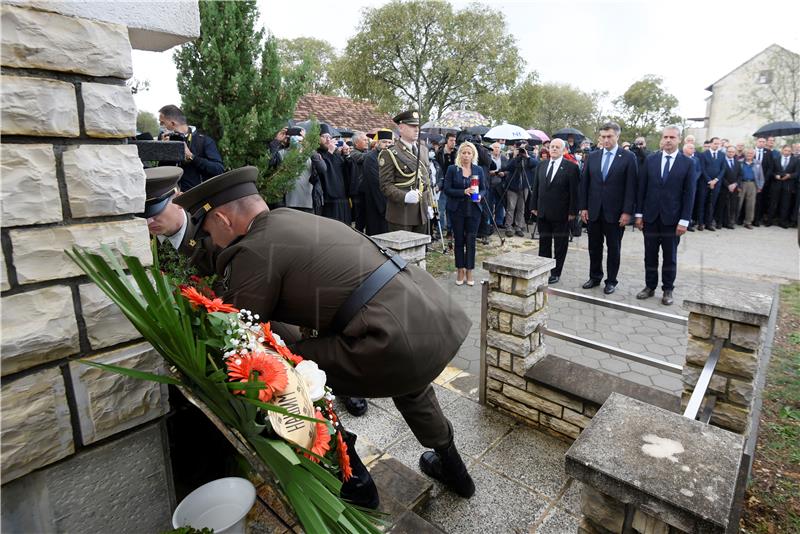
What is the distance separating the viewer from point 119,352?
1.44m

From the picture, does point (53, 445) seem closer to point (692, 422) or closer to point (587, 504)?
point (587, 504)

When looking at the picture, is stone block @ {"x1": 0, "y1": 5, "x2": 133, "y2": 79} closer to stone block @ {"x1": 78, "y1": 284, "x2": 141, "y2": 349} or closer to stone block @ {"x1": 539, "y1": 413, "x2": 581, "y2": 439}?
stone block @ {"x1": 78, "y1": 284, "x2": 141, "y2": 349}

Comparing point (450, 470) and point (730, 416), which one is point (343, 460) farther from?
point (730, 416)

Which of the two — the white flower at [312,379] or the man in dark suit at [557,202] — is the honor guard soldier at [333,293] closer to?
the white flower at [312,379]

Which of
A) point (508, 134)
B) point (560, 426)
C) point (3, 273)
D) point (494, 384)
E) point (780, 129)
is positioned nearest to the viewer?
point (3, 273)

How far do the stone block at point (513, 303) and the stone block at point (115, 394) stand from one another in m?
2.32

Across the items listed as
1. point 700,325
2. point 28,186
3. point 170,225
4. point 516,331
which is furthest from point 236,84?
point 700,325

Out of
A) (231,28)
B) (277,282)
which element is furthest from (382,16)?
(277,282)

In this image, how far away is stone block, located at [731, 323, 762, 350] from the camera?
2.35 meters

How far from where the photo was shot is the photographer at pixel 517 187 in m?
10.9

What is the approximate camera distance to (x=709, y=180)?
1205 cm

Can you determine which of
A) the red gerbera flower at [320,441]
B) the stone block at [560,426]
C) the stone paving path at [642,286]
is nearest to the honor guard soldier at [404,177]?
the stone paving path at [642,286]

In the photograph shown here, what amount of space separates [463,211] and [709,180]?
29.0ft

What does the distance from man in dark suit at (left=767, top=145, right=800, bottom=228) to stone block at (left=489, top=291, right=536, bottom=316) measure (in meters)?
13.8
